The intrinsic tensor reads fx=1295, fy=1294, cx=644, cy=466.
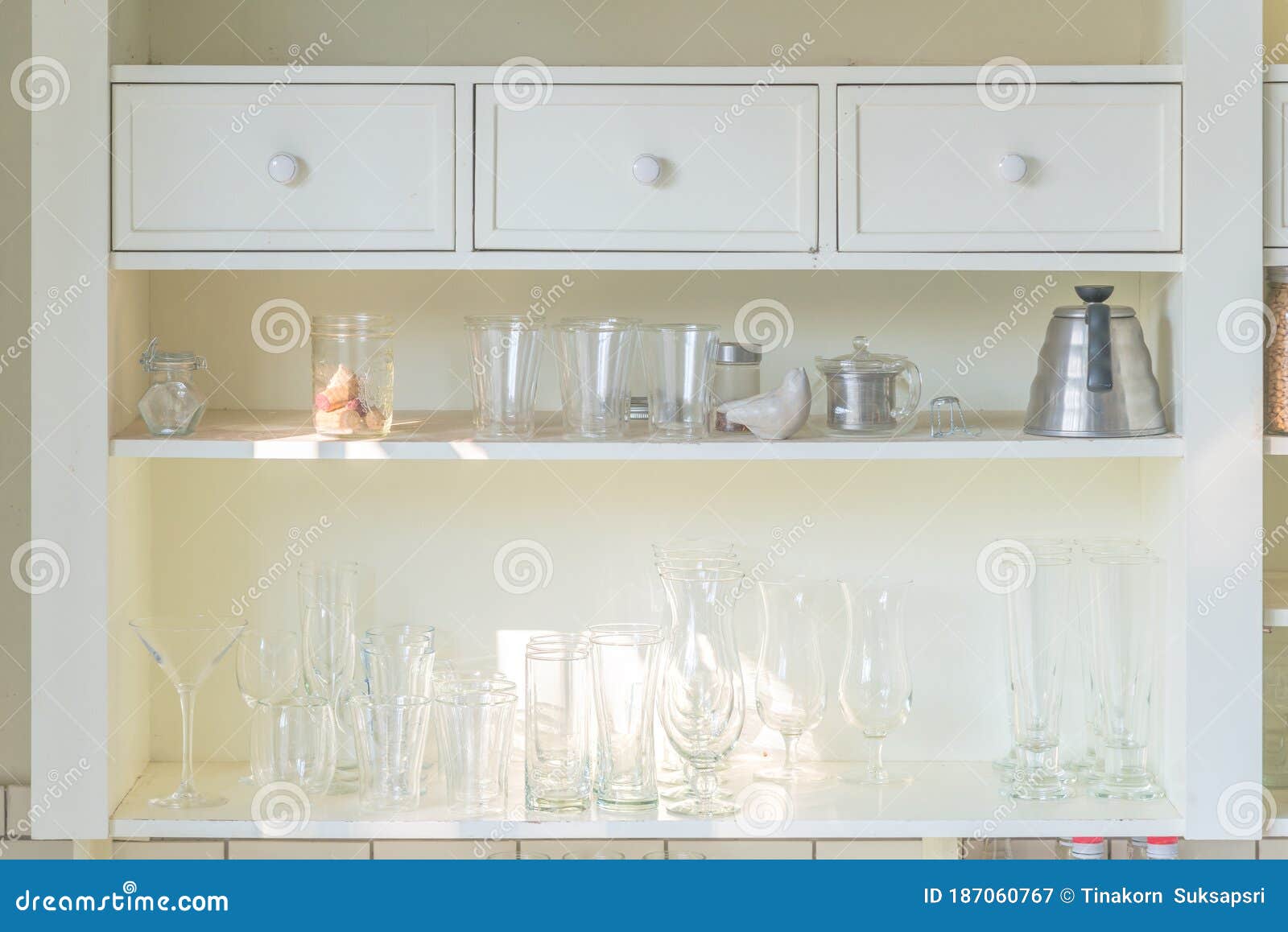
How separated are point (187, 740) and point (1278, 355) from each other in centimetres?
138

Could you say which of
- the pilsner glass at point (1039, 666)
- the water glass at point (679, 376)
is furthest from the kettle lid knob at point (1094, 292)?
the water glass at point (679, 376)

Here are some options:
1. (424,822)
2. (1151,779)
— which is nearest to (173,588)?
(424,822)

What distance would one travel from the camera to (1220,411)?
150 centimetres

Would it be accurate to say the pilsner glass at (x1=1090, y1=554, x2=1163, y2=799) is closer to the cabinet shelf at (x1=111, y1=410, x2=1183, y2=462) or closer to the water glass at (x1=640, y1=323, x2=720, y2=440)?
the cabinet shelf at (x1=111, y1=410, x2=1183, y2=462)

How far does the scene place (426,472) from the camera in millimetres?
1770

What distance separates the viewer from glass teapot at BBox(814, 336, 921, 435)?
5.14 feet

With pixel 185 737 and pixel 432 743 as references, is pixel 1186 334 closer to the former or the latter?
pixel 432 743

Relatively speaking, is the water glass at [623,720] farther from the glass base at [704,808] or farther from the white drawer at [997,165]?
the white drawer at [997,165]

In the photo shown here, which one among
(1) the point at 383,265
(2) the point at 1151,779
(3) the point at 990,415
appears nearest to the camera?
(1) the point at 383,265

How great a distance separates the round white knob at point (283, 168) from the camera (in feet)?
4.77

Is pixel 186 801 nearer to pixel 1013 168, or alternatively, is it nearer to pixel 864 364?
pixel 864 364

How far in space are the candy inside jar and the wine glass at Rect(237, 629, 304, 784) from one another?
27 cm

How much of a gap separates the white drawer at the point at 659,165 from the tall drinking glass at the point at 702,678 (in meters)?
0.42

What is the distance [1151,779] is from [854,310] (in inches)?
27.9
